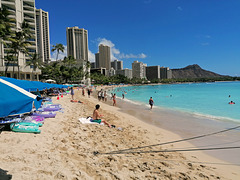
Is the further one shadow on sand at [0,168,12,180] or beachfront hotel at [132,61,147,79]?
beachfront hotel at [132,61,147,79]

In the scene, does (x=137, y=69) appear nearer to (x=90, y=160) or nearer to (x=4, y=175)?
(x=90, y=160)

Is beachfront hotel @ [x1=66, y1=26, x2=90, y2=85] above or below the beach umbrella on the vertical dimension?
above

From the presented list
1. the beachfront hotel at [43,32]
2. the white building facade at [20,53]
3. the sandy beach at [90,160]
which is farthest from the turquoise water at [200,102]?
the beachfront hotel at [43,32]

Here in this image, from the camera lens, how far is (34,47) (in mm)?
44812

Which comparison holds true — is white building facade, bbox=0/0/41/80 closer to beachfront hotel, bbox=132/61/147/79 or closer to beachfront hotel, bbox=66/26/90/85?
beachfront hotel, bbox=66/26/90/85

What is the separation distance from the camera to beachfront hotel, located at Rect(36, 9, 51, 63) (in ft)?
273

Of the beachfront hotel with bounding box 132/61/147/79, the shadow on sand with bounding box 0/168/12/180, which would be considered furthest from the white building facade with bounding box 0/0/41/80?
the beachfront hotel with bounding box 132/61/147/79

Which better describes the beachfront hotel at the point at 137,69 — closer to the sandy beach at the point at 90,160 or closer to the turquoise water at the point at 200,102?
the turquoise water at the point at 200,102

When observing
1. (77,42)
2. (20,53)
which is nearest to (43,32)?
(77,42)

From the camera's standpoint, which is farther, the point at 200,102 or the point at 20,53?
the point at 20,53

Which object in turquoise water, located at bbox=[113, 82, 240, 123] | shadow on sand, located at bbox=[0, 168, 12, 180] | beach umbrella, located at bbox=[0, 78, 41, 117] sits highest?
beach umbrella, located at bbox=[0, 78, 41, 117]

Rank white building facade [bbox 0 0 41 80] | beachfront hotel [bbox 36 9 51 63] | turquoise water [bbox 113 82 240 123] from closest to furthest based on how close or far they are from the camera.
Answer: turquoise water [bbox 113 82 240 123] → white building facade [bbox 0 0 41 80] → beachfront hotel [bbox 36 9 51 63]

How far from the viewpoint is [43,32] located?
300ft

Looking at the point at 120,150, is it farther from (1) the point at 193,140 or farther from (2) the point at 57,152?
(1) the point at 193,140
